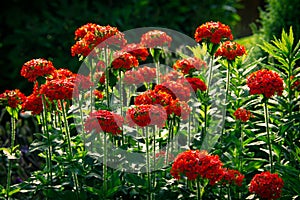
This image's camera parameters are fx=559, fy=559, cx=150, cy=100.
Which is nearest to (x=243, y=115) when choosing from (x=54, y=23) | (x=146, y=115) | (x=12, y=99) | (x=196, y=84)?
(x=196, y=84)

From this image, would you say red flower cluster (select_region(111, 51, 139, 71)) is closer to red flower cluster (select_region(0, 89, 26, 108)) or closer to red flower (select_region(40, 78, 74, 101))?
red flower (select_region(40, 78, 74, 101))

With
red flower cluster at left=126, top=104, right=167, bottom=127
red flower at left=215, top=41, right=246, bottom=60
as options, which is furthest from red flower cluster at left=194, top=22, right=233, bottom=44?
red flower cluster at left=126, top=104, right=167, bottom=127

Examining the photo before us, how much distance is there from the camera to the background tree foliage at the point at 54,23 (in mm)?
5746

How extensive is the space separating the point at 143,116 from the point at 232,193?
2.66 feet

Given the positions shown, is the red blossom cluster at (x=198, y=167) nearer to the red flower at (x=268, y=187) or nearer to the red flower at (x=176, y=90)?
the red flower at (x=268, y=187)

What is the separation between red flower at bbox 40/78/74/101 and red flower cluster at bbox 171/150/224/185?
0.56 metres

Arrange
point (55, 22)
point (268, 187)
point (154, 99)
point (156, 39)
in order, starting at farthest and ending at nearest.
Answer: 1. point (55, 22)
2. point (156, 39)
3. point (154, 99)
4. point (268, 187)

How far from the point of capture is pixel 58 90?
2.34 metres

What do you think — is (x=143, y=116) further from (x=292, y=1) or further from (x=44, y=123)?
(x=292, y=1)

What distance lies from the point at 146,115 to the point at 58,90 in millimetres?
405

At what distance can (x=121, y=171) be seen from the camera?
8.90 ft

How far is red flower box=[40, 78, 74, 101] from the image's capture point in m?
2.34

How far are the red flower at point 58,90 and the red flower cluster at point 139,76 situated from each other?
411 mm

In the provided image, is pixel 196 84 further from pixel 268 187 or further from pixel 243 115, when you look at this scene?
pixel 268 187
